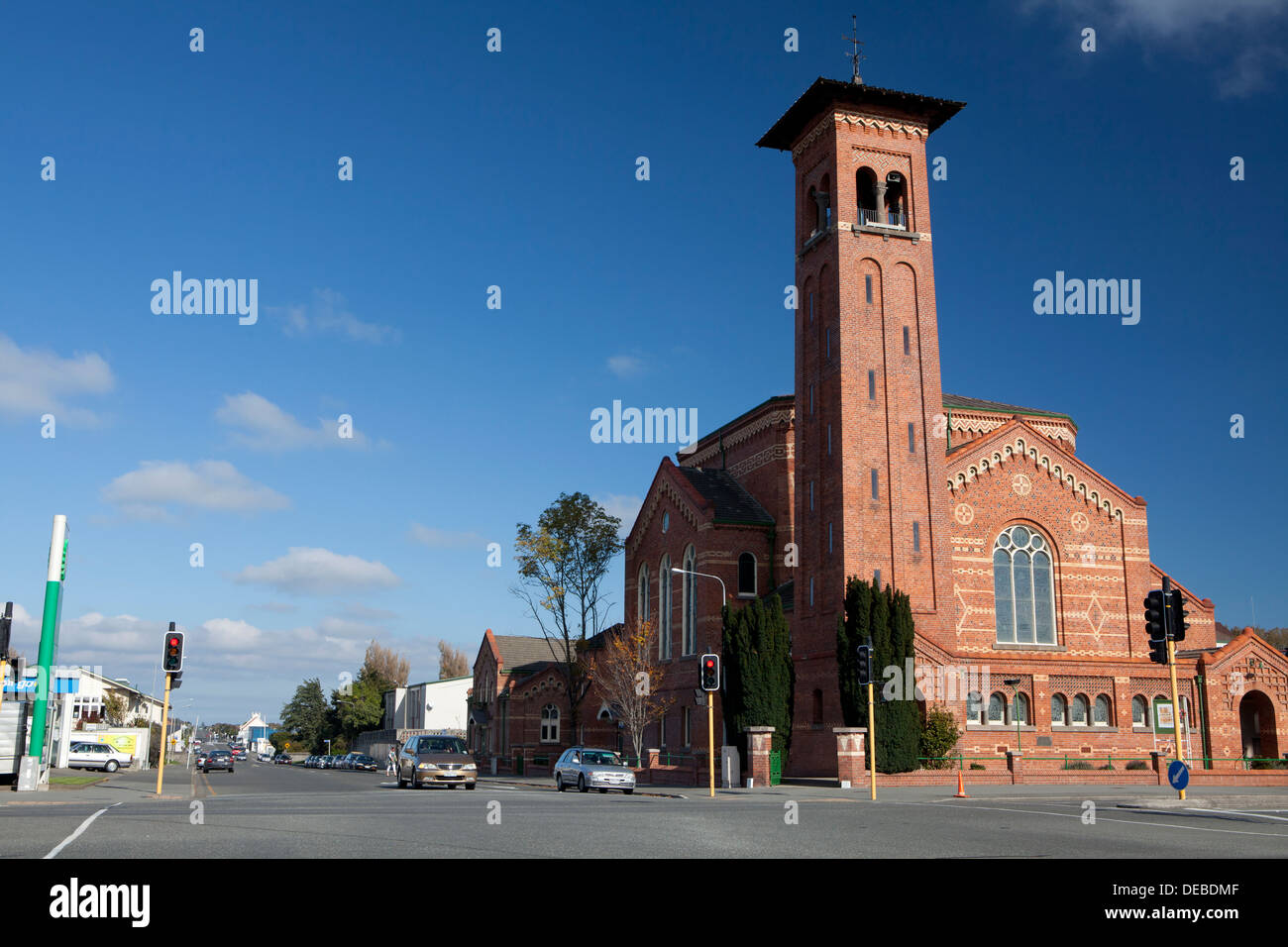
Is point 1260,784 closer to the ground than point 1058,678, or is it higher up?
closer to the ground

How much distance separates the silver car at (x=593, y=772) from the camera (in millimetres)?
33344

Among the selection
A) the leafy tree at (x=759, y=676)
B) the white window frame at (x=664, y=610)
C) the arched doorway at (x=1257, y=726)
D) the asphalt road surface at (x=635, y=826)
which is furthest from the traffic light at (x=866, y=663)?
the white window frame at (x=664, y=610)

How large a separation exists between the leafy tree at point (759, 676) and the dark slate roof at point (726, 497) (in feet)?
30.0

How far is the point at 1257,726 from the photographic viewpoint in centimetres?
4238

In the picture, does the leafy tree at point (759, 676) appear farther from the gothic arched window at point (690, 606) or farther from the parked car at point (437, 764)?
the parked car at point (437, 764)

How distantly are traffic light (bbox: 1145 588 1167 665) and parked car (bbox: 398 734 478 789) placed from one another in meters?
19.8

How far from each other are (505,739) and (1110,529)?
1471 inches

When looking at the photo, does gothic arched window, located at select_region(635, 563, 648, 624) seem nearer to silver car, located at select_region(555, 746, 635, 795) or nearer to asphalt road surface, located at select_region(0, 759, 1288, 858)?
silver car, located at select_region(555, 746, 635, 795)

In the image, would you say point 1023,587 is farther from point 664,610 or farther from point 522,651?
point 522,651

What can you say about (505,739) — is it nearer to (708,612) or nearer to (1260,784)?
(708,612)

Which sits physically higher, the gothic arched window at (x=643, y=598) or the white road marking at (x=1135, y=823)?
the gothic arched window at (x=643, y=598)

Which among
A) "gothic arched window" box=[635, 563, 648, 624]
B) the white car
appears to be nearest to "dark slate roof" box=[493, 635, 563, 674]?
"gothic arched window" box=[635, 563, 648, 624]

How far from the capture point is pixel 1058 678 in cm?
4050
